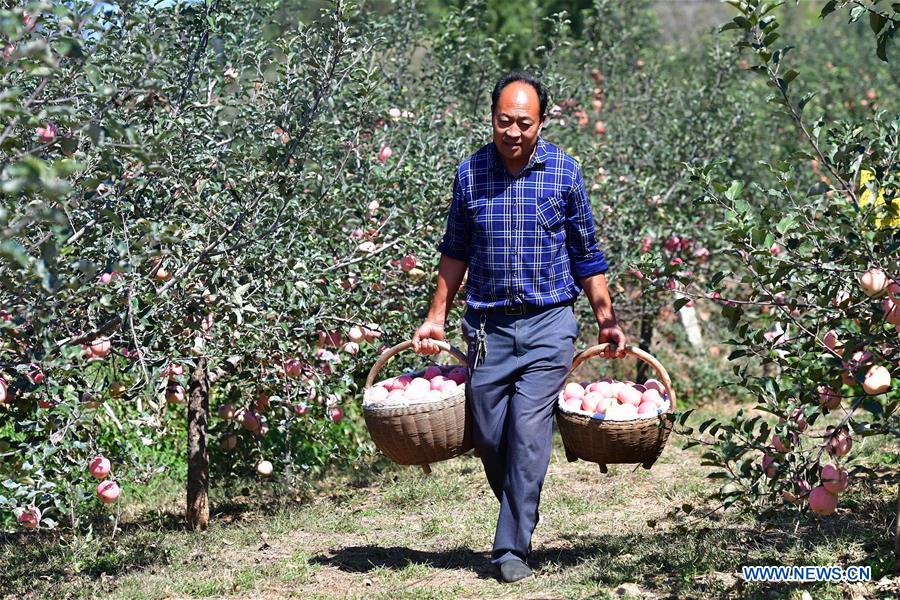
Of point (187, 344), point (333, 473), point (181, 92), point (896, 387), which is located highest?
point (181, 92)

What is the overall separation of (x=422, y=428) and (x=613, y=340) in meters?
0.67

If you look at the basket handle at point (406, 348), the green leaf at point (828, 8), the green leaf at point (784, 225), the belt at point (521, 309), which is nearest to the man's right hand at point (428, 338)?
the basket handle at point (406, 348)

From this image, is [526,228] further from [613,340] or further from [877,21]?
[877,21]

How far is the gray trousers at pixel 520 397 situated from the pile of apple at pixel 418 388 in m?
0.12

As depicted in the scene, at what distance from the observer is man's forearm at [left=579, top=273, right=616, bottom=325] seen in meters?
3.67

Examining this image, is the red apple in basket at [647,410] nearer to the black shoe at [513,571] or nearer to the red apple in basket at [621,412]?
the red apple in basket at [621,412]

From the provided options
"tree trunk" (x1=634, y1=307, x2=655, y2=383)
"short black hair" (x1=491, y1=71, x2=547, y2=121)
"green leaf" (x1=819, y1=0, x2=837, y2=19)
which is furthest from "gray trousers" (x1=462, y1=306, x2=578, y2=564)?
"tree trunk" (x1=634, y1=307, x2=655, y2=383)

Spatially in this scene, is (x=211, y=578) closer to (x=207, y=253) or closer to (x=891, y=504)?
(x=207, y=253)

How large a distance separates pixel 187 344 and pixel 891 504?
2.65 meters

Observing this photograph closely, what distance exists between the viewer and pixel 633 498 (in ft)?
15.9

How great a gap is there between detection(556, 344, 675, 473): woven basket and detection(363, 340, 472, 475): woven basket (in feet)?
1.12

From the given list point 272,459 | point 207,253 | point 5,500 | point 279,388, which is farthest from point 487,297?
point 272,459

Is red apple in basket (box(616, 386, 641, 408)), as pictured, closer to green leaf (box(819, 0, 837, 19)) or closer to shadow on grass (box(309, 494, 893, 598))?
shadow on grass (box(309, 494, 893, 598))

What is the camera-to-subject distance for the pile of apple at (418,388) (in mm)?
3646
